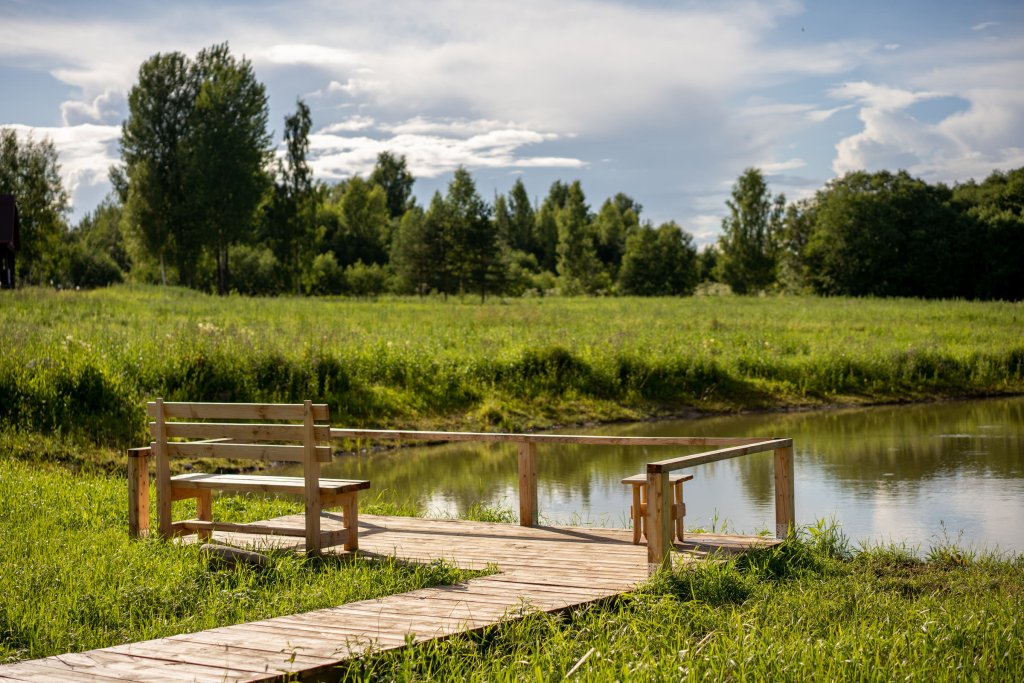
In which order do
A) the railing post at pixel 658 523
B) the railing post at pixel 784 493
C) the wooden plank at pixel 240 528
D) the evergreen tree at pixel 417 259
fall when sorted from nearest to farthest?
1. the railing post at pixel 658 523
2. the wooden plank at pixel 240 528
3. the railing post at pixel 784 493
4. the evergreen tree at pixel 417 259

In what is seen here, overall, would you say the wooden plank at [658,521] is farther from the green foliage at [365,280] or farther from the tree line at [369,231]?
the green foliage at [365,280]

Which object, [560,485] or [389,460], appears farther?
[389,460]

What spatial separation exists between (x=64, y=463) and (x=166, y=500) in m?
7.50

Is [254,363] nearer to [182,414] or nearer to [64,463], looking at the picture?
[64,463]

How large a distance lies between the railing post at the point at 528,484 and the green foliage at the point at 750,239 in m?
81.0

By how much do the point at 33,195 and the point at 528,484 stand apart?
202ft

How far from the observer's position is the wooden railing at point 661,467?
6.91 meters

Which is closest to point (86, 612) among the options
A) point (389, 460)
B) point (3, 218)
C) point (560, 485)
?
point (560, 485)

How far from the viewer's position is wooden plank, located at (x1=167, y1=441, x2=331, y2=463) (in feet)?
24.6

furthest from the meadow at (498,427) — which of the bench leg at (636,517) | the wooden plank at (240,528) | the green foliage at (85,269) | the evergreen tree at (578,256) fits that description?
the evergreen tree at (578,256)

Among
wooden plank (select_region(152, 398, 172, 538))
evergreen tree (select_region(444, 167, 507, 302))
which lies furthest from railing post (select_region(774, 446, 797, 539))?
evergreen tree (select_region(444, 167, 507, 302))

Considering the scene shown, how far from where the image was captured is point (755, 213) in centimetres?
8862

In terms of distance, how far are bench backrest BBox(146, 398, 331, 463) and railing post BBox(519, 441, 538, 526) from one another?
88.2 inches

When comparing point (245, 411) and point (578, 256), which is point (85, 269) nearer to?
point (578, 256)
